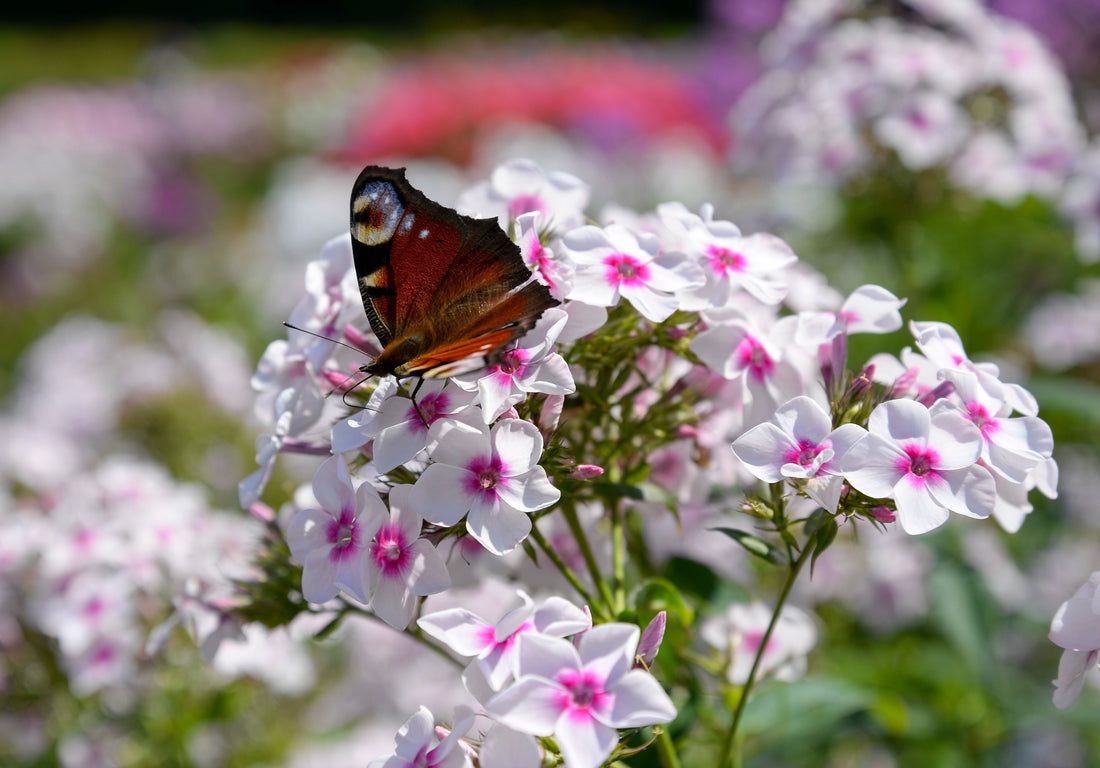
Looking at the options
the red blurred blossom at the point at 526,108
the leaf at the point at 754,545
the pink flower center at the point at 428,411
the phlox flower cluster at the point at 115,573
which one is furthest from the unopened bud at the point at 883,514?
the red blurred blossom at the point at 526,108

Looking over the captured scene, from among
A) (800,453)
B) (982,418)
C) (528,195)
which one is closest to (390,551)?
(800,453)

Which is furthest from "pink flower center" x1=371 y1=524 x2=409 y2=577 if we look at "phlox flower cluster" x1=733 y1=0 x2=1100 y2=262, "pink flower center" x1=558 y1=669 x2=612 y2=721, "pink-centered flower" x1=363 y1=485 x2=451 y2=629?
"phlox flower cluster" x1=733 y1=0 x2=1100 y2=262

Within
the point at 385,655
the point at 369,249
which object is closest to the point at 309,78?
the point at 385,655

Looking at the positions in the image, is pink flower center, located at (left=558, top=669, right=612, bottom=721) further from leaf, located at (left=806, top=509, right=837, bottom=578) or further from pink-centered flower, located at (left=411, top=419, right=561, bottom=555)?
leaf, located at (left=806, top=509, right=837, bottom=578)

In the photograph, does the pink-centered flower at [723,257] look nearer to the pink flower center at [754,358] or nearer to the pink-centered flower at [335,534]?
the pink flower center at [754,358]

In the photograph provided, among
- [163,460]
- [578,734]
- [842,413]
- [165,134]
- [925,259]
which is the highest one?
[842,413]

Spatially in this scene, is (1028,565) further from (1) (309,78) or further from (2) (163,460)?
(1) (309,78)
